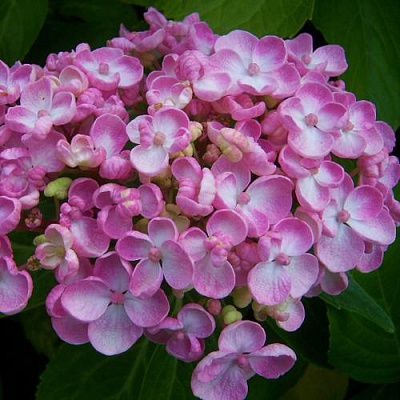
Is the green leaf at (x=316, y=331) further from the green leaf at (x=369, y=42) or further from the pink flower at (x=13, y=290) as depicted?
the pink flower at (x=13, y=290)

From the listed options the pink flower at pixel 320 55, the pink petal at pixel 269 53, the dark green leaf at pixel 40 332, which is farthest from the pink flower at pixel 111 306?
the dark green leaf at pixel 40 332

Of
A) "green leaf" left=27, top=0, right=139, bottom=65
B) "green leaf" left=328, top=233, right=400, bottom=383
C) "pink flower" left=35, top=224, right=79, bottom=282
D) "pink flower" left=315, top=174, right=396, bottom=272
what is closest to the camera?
"pink flower" left=35, top=224, right=79, bottom=282

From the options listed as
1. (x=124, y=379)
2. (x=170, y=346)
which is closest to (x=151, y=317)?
(x=170, y=346)

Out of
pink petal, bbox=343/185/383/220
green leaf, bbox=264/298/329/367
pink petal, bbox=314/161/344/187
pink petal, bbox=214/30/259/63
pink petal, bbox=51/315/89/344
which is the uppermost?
pink petal, bbox=214/30/259/63

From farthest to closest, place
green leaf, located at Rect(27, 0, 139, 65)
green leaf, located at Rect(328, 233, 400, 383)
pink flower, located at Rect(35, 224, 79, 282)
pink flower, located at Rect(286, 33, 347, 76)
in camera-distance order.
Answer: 1. green leaf, located at Rect(27, 0, 139, 65)
2. green leaf, located at Rect(328, 233, 400, 383)
3. pink flower, located at Rect(286, 33, 347, 76)
4. pink flower, located at Rect(35, 224, 79, 282)

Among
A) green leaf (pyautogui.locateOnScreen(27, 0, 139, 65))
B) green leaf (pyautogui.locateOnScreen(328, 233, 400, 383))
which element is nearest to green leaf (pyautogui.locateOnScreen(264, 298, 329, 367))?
green leaf (pyautogui.locateOnScreen(328, 233, 400, 383))

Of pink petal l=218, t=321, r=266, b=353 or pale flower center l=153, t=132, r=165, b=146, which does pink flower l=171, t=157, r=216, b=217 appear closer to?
pale flower center l=153, t=132, r=165, b=146

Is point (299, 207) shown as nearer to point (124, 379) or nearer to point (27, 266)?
point (27, 266)

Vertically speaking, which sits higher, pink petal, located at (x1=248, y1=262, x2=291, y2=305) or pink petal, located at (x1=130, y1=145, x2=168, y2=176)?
pink petal, located at (x1=130, y1=145, x2=168, y2=176)
